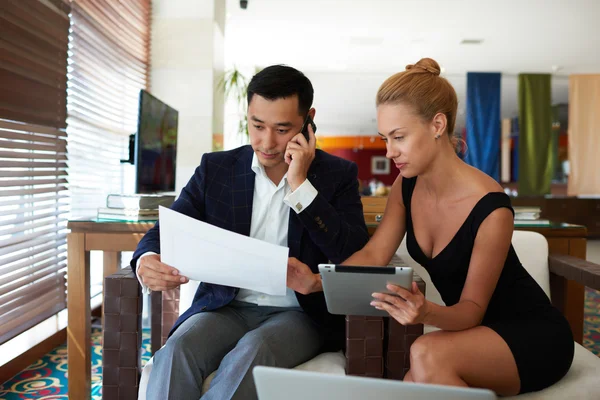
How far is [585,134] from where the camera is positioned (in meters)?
9.14

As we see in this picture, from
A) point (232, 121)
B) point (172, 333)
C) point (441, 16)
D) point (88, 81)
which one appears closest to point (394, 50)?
point (441, 16)

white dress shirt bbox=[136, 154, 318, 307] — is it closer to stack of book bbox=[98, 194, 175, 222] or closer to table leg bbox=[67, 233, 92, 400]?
stack of book bbox=[98, 194, 175, 222]

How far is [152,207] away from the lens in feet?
7.36

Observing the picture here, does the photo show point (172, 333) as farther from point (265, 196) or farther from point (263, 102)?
point (263, 102)

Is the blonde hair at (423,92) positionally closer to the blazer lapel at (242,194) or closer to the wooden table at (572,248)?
the blazer lapel at (242,194)

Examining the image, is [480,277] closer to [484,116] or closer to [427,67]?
[427,67]

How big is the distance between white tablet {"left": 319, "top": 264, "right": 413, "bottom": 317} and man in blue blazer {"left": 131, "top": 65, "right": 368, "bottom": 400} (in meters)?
0.22

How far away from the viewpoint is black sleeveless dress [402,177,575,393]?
1.29 metres

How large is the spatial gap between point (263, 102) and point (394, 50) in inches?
261

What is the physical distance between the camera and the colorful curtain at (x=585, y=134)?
9133 millimetres

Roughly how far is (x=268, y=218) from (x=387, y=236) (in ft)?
1.31

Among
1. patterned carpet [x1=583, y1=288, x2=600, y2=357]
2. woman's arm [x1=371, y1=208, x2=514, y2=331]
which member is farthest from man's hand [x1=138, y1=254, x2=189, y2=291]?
patterned carpet [x1=583, y1=288, x2=600, y2=357]

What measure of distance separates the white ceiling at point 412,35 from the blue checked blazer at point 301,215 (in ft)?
14.8

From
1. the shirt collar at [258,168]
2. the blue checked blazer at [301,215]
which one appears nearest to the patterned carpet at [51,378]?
the blue checked blazer at [301,215]
